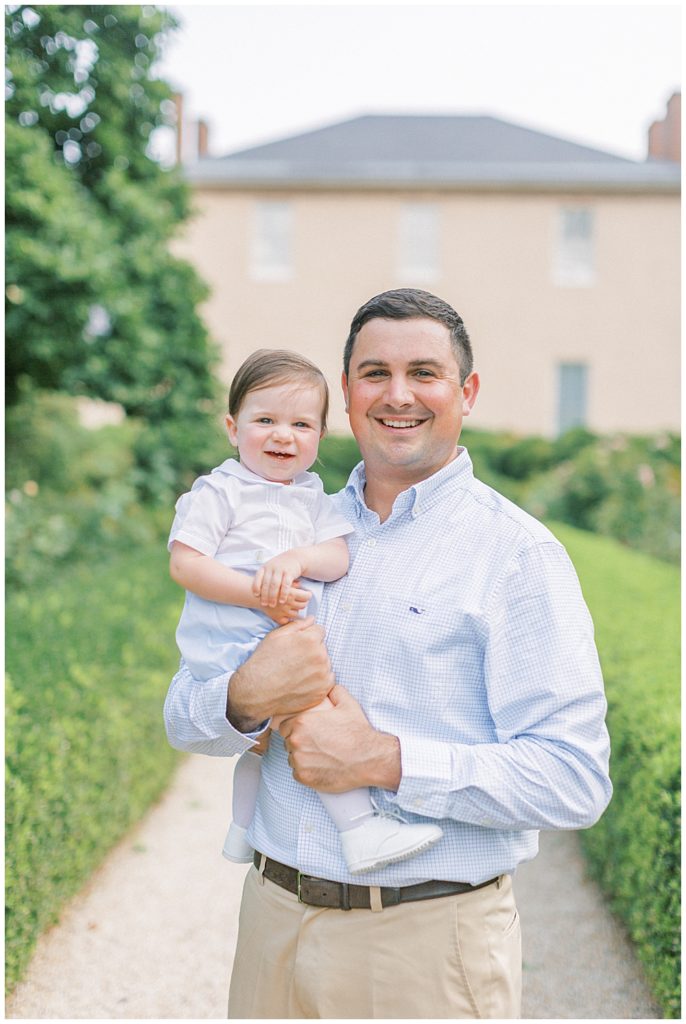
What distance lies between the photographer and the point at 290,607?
6.82ft

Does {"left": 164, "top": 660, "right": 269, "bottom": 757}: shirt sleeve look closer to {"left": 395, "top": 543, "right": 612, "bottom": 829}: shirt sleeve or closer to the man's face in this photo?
{"left": 395, "top": 543, "right": 612, "bottom": 829}: shirt sleeve

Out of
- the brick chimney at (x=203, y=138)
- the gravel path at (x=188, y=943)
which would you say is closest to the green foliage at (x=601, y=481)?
the gravel path at (x=188, y=943)

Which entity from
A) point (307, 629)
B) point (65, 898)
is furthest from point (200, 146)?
point (307, 629)

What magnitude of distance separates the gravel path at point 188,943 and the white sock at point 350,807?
7.86ft

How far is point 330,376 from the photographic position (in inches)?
829

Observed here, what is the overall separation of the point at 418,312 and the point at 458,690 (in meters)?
0.81

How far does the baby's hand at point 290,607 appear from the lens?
206cm

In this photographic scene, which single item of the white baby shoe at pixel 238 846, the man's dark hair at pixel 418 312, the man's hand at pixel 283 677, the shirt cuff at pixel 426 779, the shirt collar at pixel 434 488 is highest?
the man's dark hair at pixel 418 312

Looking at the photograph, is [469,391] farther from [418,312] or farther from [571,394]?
[571,394]

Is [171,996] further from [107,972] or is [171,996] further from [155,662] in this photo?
[155,662]

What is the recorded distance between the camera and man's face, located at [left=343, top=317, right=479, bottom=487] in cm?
208

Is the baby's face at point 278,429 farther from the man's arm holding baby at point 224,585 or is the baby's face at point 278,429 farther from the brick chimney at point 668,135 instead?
the brick chimney at point 668,135

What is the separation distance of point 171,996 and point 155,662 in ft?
8.52

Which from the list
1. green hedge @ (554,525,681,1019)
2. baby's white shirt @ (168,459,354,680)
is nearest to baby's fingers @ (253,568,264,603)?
baby's white shirt @ (168,459,354,680)
